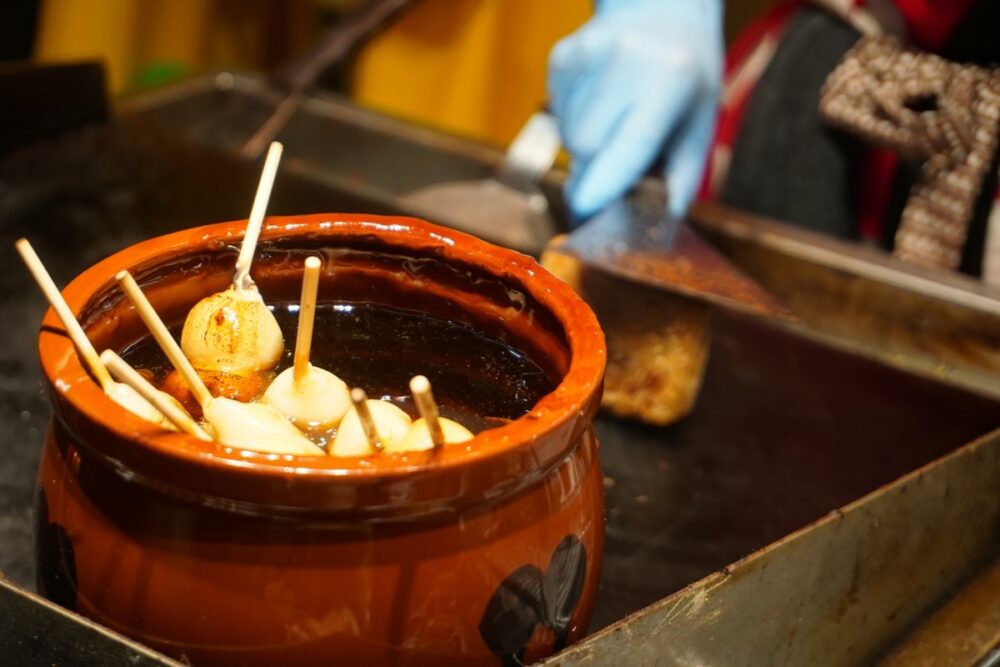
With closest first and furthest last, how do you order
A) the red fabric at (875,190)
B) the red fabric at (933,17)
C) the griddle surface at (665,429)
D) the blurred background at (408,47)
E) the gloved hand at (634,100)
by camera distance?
the griddle surface at (665,429), the gloved hand at (634,100), the red fabric at (933,17), the red fabric at (875,190), the blurred background at (408,47)

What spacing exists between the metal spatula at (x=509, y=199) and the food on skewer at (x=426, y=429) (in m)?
1.04

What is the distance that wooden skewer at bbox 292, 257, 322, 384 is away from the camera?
639 millimetres

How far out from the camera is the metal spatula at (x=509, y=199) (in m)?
1.71

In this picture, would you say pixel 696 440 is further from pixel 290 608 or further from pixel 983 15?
pixel 983 15

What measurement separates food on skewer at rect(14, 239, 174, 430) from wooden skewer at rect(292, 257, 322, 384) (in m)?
0.09

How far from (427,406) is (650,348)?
78 cm

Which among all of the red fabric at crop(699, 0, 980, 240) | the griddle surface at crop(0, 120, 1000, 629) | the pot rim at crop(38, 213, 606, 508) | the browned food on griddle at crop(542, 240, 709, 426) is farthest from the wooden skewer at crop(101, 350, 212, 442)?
the red fabric at crop(699, 0, 980, 240)

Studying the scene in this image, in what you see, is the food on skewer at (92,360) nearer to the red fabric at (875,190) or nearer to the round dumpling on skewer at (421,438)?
the round dumpling on skewer at (421,438)

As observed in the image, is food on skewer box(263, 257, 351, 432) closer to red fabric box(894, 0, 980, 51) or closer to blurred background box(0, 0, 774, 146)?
red fabric box(894, 0, 980, 51)

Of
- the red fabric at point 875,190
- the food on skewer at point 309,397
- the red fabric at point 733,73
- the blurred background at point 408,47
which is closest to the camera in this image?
the food on skewer at point 309,397

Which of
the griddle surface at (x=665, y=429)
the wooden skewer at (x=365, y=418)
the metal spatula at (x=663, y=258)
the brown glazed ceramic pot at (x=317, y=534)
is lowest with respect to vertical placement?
the griddle surface at (x=665, y=429)

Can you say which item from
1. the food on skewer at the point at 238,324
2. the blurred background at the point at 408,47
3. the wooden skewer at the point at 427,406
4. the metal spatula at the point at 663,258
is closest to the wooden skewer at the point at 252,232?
the food on skewer at the point at 238,324

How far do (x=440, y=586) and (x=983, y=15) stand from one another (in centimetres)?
163

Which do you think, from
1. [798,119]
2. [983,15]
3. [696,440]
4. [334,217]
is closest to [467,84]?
[798,119]
